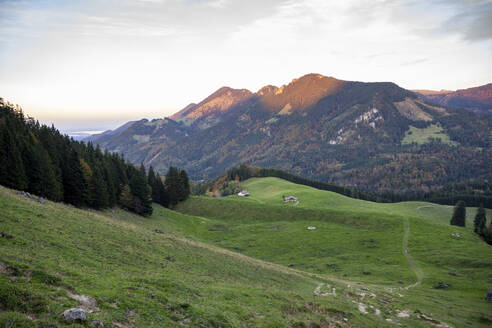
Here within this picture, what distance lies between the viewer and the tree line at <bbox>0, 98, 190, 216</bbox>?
5166 cm

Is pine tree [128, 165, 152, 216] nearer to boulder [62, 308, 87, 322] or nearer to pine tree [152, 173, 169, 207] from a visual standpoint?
pine tree [152, 173, 169, 207]

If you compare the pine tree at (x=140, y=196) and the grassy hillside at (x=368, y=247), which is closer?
the grassy hillside at (x=368, y=247)

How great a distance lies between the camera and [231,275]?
38.2 meters

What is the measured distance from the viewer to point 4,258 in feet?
59.0

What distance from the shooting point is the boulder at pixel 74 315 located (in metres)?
13.7

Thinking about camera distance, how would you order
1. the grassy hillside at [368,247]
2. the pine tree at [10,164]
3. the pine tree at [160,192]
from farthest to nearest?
the pine tree at [160,192], the pine tree at [10,164], the grassy hillside at [368,247]

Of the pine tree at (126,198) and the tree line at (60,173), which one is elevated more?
the tree line at (60,173)

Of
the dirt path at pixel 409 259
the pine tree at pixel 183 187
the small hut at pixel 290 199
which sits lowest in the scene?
the dirt path at pixel 409 259

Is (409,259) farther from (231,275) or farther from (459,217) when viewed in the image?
(459,217)

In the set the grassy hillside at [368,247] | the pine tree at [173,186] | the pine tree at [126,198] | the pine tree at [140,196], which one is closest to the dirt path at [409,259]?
the grassy hillside at [368,247]

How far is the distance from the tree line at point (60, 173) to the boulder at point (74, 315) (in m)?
49.9

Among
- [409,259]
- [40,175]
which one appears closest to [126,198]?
[40,175]

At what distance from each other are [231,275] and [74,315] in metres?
26.5

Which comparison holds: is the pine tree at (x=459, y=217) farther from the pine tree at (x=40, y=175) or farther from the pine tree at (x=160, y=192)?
the pine tree at (x=40, y=175)
